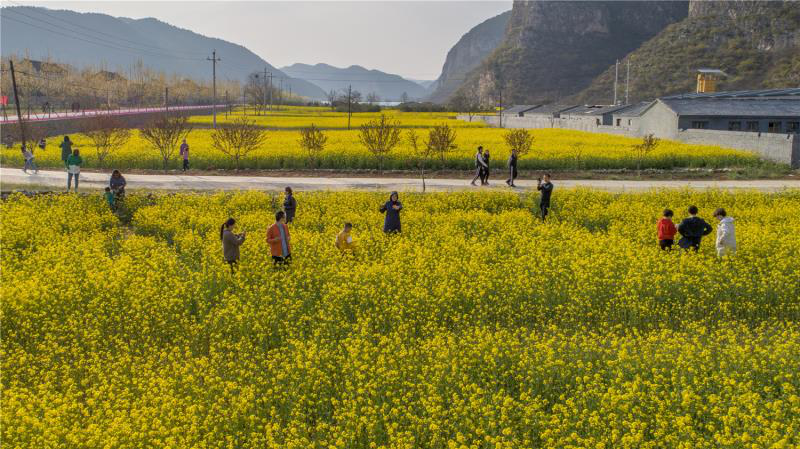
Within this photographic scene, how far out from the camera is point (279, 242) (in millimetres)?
12633

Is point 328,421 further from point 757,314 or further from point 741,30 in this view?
point 741,30

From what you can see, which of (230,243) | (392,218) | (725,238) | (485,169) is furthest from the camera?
(485,169)

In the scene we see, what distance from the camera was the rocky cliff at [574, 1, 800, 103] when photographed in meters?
98.6

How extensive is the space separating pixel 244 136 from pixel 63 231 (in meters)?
13.4

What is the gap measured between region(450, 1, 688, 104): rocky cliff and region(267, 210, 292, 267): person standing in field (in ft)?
471

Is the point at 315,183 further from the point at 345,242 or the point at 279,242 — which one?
the point at 279,242

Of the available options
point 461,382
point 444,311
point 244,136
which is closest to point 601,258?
point 444,311

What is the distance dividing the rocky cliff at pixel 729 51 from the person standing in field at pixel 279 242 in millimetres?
101788

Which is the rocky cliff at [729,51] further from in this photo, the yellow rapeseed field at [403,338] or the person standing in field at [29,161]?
the person standing in field at [29,161]

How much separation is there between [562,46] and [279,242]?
183 m

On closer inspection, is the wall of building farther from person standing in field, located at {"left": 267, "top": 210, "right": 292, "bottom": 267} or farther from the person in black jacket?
person standing in field, located at {"left": 267, "top": 210, "right": 292, "bottom": 267}

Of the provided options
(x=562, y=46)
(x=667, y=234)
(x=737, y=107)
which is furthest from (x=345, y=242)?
(x=562, y=46)

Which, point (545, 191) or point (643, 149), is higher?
point (643, 149)

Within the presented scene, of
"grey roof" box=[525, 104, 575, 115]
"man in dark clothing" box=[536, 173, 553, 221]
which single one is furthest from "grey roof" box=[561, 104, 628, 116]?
"man in dark clothing" box=[536, 173, 553, 221]
